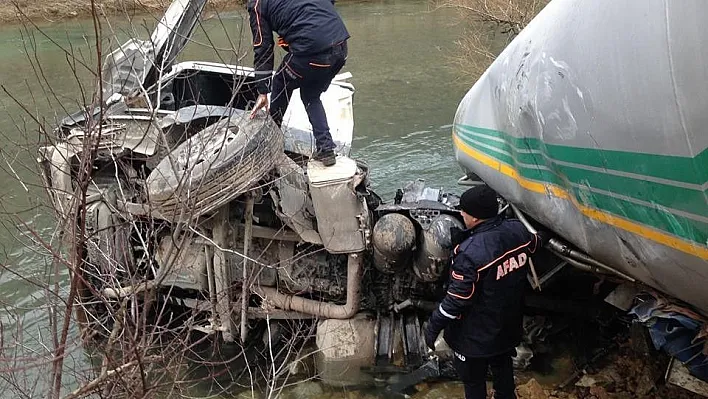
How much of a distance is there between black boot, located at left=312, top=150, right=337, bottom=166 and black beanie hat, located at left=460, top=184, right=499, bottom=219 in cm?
129

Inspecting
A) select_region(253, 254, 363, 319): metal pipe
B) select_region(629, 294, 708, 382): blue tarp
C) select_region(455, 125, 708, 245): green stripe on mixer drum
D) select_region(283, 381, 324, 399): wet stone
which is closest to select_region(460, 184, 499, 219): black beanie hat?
select_region(455, 125, 708, 245): green stripe on mixer drum

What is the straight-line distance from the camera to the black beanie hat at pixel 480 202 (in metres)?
3.34

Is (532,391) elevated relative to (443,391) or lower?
elevated

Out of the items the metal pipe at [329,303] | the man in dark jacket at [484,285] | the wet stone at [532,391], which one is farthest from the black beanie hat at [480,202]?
the wet stone at [532,391]

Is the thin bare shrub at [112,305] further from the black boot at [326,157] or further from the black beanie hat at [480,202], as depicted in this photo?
the black beanie hat at [480,202]

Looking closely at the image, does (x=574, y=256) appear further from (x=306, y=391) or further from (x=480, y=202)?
(x=306, y=391)

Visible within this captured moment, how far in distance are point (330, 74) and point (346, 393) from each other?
7.66 feet

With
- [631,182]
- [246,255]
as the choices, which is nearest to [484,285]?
[631,182]

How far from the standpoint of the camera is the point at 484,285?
11.0ft

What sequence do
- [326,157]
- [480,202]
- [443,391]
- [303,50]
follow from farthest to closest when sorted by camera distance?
1. [443,391]
2. [326,157]
3. [303,50]
4. [480,202]

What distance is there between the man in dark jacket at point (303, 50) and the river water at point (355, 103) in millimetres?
211

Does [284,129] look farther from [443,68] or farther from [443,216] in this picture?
[443,68]

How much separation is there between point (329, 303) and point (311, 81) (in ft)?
5.42

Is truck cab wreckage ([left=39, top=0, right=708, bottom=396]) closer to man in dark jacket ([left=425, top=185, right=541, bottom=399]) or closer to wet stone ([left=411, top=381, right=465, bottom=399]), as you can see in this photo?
wet stone ([left=411, top=381, right=465, bottom=399])
